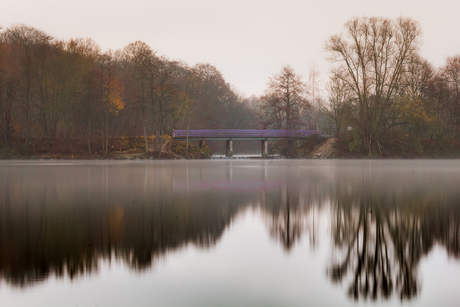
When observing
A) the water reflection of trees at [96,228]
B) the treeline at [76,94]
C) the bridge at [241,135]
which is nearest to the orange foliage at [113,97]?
the treeline at [76,94]

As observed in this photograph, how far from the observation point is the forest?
2279 inches

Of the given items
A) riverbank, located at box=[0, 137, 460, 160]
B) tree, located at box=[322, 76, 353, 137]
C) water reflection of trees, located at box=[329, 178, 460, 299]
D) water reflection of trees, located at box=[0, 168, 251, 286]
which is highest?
tree, located at box=[322, 76, 353, 137]

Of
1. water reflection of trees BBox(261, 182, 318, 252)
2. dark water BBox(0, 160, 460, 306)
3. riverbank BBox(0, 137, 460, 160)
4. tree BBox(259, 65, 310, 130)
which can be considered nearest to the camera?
dark water BBox(0, 160, 460, 306)

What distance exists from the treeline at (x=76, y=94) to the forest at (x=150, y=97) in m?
0.13

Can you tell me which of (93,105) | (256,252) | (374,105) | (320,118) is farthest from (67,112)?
(256,252)

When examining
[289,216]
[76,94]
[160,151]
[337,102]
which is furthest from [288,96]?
[289,216]

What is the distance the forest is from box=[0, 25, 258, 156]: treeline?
129mm

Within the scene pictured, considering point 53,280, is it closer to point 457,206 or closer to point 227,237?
point 227,237

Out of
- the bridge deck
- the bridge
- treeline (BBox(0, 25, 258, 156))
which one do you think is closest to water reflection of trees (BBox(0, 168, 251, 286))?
treeline (BBox(0, 25, 258, 156))

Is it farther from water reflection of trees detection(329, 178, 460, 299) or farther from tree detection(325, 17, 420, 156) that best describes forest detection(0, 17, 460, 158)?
water reflection of trees detection(329, 178, 460, 299)

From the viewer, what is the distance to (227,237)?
8.10 metres

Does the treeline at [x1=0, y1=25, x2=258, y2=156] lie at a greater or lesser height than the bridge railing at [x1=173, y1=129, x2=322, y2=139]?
greater

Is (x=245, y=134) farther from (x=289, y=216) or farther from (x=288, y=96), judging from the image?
(x=289, y=216)

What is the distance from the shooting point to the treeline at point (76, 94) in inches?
2255
